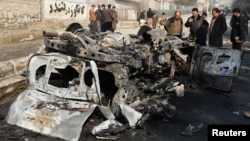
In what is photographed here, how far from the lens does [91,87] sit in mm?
5406

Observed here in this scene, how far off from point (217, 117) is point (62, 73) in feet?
10.4

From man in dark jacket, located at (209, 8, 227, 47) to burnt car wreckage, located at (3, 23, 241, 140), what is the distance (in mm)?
2474

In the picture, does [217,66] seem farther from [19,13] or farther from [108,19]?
[19,13]

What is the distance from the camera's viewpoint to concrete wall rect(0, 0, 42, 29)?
13.4 metres

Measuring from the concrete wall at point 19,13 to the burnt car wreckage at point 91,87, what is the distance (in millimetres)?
7195

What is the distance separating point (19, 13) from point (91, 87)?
10.1 m

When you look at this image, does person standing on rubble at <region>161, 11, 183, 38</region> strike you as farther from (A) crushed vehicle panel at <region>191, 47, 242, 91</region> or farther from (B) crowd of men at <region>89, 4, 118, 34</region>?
→ (B) crowd of men at <region>89, 4, 118, 34</region>

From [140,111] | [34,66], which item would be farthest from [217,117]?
[34,66]

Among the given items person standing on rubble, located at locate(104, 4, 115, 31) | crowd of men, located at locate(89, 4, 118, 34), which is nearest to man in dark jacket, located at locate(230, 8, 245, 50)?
crowd of men, located at locate(89, 4, 118, 34)

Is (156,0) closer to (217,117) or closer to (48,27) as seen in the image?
(48,27)

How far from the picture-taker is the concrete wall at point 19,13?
526 inches

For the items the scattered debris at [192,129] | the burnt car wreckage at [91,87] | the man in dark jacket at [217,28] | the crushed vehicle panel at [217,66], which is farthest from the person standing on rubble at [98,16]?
the scattered debris at [192,129]

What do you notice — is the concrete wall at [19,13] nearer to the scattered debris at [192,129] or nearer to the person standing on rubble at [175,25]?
the person standing on rubble at [175,25]

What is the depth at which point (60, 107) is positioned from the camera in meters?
5.32
